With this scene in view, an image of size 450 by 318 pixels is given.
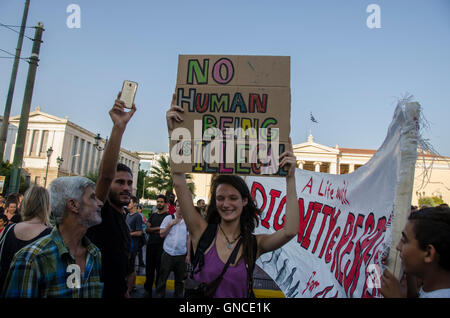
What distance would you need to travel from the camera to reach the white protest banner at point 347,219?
78.2 inches

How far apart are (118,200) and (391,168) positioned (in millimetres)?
2203

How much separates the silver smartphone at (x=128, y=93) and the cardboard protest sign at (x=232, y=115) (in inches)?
12.9

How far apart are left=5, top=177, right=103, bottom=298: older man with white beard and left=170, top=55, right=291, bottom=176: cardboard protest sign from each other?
0.64m

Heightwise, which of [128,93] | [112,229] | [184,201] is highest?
[128,93]

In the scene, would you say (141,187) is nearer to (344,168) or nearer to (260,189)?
(344,168)

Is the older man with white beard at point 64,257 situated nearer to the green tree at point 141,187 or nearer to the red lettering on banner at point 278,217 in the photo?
the red lettering on banner at point 278,217

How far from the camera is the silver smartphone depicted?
233cm

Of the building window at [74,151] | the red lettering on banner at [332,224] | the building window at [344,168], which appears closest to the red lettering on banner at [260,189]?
the red lettering on banner at [332,224]

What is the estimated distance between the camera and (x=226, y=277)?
1.96 metres

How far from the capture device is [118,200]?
255cm

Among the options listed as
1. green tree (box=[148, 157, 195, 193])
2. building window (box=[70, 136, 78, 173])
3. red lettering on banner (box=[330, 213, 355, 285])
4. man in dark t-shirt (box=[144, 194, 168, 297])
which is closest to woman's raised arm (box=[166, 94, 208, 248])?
red lettering on banner (box=[330, 213, 355, 285])

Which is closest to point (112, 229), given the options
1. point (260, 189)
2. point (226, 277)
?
point (226, 277)

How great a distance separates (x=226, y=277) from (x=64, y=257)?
37.1 inches

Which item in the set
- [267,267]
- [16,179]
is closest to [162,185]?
[16,179]
